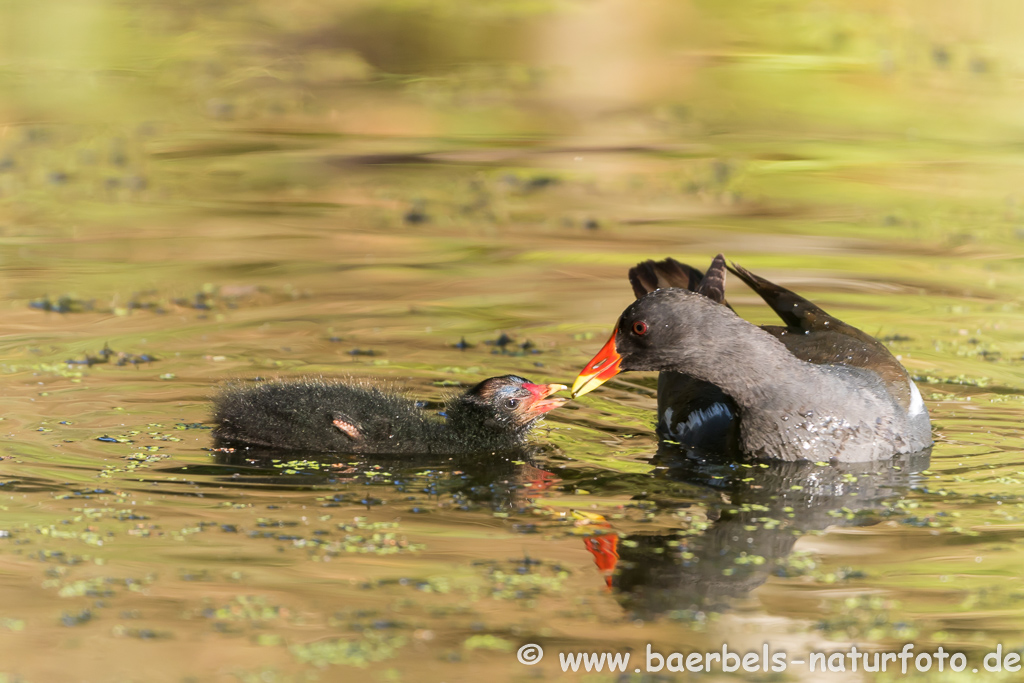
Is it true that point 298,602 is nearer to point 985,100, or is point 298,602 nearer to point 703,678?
point 703,678

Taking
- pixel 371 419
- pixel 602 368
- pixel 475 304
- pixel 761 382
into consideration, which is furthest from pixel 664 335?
pixel 475 304

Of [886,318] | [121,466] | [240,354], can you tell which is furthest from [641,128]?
[121,466]

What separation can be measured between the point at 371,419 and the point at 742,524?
5.52 ft

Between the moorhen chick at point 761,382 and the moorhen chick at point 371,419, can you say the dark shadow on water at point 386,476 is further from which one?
the moorhen chick at point 761,382

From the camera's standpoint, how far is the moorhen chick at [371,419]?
5.63 metres

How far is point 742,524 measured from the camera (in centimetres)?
488

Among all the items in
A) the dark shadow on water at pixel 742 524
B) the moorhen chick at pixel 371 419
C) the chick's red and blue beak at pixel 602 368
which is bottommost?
the dark shadow on water at pixel 742 524

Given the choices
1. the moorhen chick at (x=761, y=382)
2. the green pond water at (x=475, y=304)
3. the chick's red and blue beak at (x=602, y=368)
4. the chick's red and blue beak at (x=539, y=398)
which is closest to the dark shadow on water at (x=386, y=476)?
the green pond water at (x=475, y=304)

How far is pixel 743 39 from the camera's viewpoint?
14.6 metres

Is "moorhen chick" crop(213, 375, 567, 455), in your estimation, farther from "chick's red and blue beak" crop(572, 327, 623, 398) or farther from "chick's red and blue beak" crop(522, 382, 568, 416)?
"chick's red and blue beak" crop(572, 327, 623, 398)

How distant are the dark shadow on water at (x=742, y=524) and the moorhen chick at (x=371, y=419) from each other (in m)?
0.68

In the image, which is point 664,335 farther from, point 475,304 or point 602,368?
point 475,304

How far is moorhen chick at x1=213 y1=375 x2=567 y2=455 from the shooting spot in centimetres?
563

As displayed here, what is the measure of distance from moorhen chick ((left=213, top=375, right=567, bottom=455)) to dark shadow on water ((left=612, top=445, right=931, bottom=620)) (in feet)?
2.22
